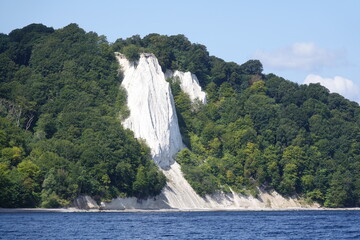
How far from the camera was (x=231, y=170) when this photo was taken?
112 meters

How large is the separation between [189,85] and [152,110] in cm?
2060

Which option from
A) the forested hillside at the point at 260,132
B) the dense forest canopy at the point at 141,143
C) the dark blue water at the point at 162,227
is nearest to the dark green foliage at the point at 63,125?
the dense forest canopy at the point at 141,143

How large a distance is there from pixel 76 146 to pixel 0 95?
737 inches

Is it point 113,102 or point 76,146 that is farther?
point 113,102

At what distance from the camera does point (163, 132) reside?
109375 mm

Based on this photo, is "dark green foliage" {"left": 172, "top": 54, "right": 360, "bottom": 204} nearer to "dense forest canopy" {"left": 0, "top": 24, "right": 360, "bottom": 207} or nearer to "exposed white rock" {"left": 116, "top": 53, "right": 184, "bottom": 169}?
"dense forest canopy" {"left": 0, "top": 24, "right": 360, "bottom": 207}

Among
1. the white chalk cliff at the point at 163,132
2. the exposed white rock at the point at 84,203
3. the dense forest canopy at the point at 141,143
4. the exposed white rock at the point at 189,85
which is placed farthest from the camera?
the exposed white rock at the point at 189,85

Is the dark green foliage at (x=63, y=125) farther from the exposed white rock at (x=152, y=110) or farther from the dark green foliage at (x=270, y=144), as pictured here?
the dark green foliage at (x=270, y=144)

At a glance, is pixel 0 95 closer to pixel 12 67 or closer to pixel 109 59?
pixel 12 67

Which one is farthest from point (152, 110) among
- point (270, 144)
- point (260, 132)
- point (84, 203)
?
point (84, 203)

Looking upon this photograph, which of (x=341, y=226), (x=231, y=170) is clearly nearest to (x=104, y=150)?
(x=231, y=170)

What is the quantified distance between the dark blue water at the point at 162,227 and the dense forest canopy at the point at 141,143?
10.3 m

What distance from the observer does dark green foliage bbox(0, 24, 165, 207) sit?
8331cm

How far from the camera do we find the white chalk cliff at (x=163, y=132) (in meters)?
103
